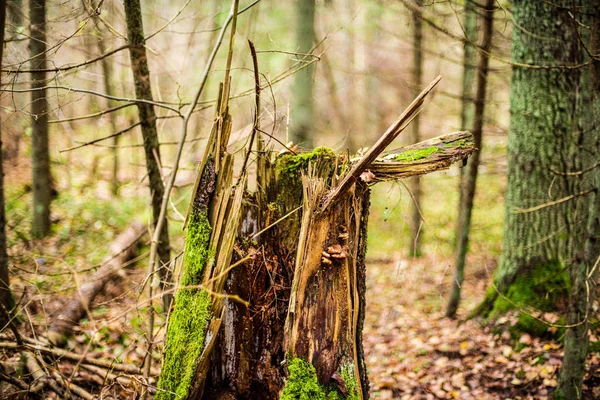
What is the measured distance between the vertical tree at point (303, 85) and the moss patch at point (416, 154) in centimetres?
503

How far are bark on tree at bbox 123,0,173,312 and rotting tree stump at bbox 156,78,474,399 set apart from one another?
858mm

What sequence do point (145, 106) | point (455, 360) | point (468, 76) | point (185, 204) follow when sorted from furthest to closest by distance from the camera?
point (185, 204) → point (468, 76) → point (455, 360) → point (145, 106)

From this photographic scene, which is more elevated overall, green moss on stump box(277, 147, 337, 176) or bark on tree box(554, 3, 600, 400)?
green moss on stump box(277, 147, 337, 176)

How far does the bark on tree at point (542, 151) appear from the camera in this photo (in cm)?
486

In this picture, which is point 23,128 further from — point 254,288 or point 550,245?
point 550,245

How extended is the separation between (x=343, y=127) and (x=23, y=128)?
9974 millimetres

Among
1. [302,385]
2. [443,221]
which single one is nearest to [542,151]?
[302,385]

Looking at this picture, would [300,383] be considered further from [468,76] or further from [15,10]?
[468,76]

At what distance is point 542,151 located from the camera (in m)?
5.04

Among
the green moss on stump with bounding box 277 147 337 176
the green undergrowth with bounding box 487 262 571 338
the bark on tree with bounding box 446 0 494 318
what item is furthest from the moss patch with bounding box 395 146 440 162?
the green undergrowth with bounding box 487 262 571 338

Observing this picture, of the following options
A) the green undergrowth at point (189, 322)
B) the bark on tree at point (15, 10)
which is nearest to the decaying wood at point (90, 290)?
the green undergrowth at point (189, 322)

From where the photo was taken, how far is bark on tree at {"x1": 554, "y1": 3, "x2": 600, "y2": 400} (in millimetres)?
3377

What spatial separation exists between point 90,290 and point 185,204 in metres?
4.82

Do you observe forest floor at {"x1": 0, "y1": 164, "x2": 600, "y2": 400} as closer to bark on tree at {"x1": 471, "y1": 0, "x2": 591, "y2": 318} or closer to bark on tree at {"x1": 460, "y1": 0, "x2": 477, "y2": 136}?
bark on tree at {"x1": 471, "y1": 0, "x2": 591, "y2": 318}
